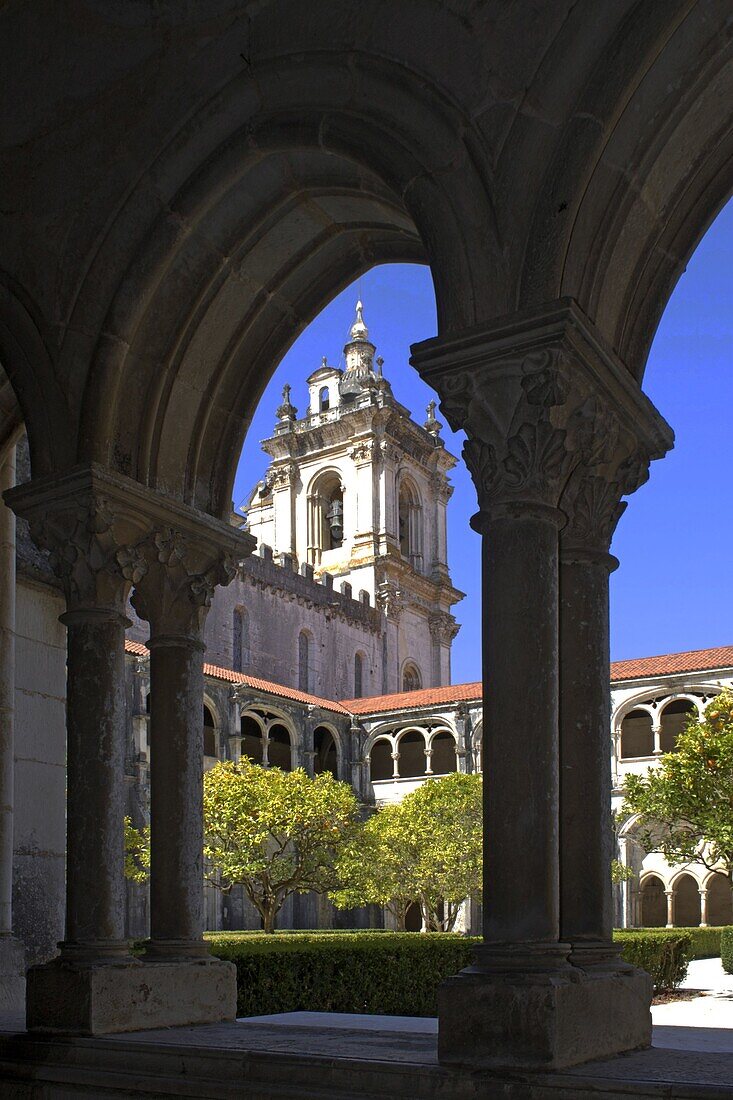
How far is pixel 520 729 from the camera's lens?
173 inches

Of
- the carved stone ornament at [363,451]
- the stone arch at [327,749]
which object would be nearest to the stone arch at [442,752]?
the stone arch at [327,749]

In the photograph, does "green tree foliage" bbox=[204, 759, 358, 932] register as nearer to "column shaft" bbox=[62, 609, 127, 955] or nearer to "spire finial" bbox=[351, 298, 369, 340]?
"column shaft" bbox=[62, 609, 127, 955]

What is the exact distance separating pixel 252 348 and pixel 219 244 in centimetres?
68

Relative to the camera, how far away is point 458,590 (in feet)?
179

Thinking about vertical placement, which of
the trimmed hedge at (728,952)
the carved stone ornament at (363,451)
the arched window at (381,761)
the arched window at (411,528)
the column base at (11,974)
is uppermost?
the carved stone ornament at (363,451)

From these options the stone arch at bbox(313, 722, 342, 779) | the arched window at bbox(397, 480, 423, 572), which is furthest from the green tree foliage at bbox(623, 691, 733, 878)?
the arched window at bbox(397, 480, 423, 572)

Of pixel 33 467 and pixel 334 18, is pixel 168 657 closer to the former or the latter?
pixel 33 467

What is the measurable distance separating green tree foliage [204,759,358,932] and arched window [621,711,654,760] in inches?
578

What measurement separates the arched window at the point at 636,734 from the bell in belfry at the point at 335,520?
632 inches

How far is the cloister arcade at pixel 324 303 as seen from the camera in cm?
445

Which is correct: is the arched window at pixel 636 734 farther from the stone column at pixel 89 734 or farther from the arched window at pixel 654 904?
the stone column at pixel 89 734

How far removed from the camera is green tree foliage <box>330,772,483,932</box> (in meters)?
28.3

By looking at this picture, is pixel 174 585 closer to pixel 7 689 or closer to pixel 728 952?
pixel 7 689

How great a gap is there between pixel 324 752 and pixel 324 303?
36442 mm
